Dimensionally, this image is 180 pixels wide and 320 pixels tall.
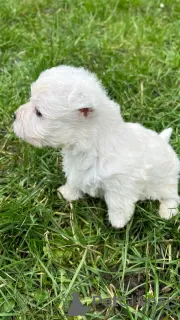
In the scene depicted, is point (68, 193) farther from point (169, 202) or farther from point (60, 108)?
point (60, 108)

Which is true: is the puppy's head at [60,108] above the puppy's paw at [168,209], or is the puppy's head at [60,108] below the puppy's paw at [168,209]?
above

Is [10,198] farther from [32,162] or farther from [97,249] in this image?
[97,249]

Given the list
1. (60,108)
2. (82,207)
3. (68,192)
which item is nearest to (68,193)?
(68,192)

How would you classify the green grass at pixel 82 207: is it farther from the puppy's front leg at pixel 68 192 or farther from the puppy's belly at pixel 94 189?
the puppy's belly at pixel 94 189

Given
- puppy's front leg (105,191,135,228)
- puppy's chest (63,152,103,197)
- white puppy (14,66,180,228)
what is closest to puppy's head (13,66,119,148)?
white puppy (14,66,180,228)

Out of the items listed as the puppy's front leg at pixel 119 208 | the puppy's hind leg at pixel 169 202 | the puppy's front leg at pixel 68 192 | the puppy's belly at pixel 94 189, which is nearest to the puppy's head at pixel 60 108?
the puppy's belly at pixel 94 189

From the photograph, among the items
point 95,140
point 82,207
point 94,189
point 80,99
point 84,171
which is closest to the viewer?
point 80,99

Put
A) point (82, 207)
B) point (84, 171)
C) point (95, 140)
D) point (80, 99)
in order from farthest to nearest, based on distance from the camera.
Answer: point (82, 207)
point (84, 171)
point (95, 140)
point (80, 99)
